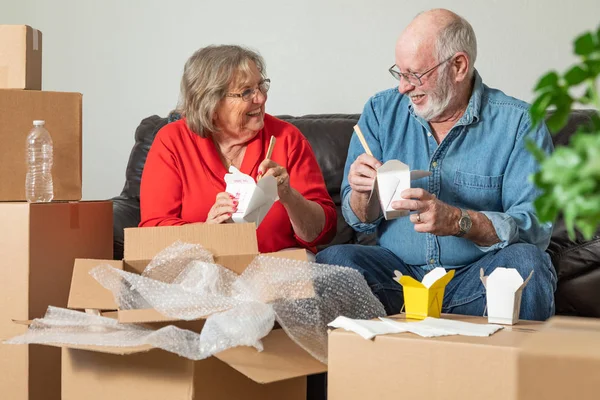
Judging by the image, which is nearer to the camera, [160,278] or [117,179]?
[160,278]

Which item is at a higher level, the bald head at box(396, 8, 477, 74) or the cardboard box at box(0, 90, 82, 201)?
the bald head at box(396, 8, 477, 74)

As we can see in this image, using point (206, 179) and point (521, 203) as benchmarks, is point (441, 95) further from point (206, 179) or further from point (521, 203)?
point (206, 179)

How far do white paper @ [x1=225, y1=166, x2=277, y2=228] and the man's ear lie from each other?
581 millimetres

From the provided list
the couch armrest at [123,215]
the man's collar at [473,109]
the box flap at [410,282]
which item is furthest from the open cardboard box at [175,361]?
the couch armrest at [123,215]

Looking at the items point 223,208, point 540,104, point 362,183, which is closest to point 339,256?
point 362,183

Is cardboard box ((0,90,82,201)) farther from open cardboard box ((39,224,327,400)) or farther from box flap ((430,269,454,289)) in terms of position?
box flap ((430,269,454,289))

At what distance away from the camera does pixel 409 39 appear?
211 cm

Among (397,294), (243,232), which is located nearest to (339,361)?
(243,232)

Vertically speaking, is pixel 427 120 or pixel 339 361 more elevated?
pixel 427 120

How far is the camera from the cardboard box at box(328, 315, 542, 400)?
1.27 metres

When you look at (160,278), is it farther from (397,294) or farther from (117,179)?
(117,179)

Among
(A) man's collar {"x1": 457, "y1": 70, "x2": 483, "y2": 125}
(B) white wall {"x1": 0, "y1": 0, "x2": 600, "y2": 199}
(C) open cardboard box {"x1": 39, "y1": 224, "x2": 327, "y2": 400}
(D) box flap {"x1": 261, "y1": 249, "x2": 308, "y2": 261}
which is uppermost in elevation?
(B) white wall {"x1": 0, "y1": 0, "x2": 600, "y2": 199}

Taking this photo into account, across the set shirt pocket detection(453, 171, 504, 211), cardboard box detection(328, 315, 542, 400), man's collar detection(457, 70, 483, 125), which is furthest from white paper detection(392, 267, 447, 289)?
man's collar detection(457, 70, 483, 125)

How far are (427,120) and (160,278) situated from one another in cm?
→ 89
